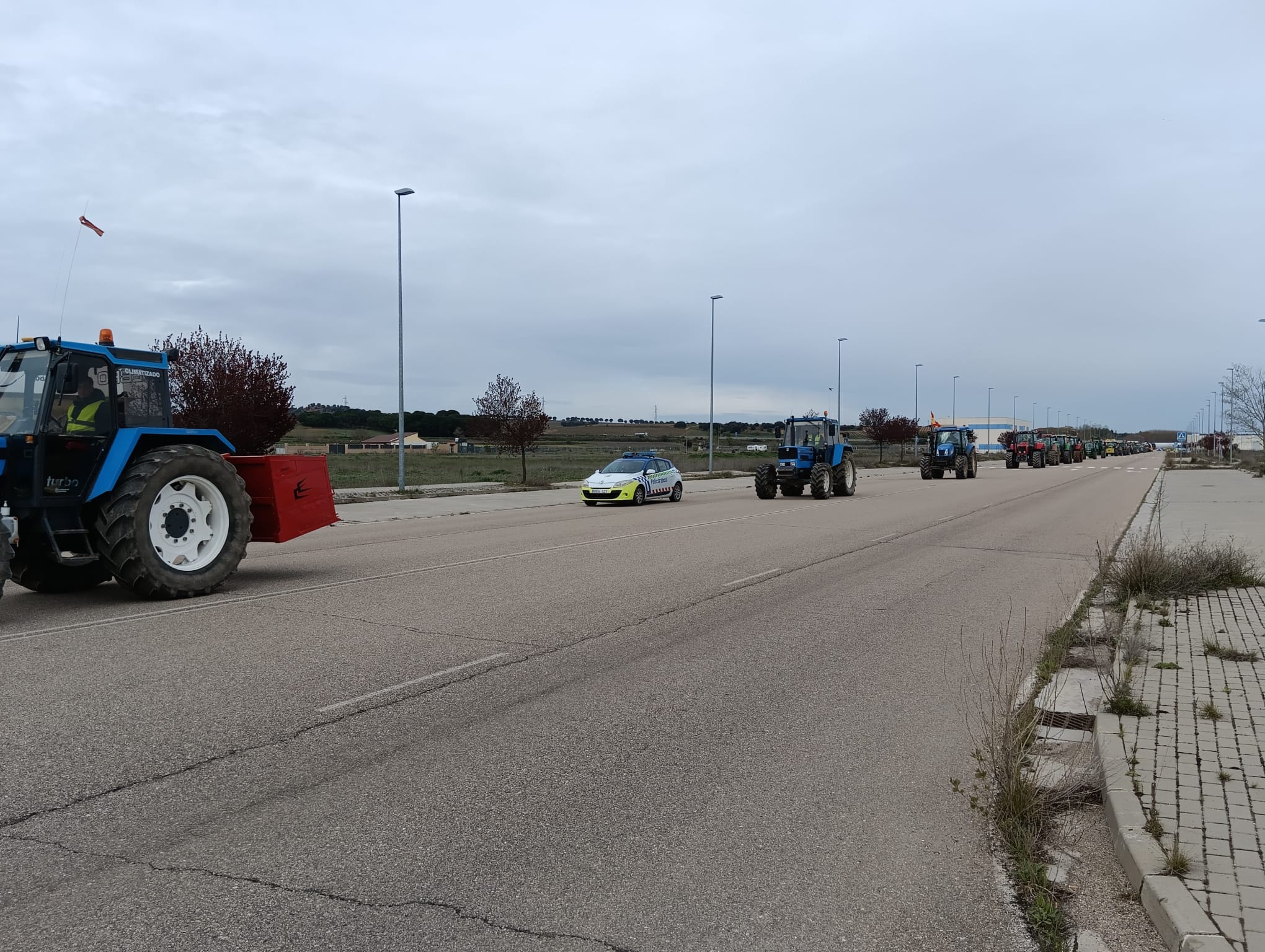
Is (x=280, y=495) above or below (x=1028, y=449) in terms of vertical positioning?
below

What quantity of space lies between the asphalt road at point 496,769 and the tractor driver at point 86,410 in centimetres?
176

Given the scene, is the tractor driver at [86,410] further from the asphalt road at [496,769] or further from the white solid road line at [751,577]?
the white solid road line at [751,577]

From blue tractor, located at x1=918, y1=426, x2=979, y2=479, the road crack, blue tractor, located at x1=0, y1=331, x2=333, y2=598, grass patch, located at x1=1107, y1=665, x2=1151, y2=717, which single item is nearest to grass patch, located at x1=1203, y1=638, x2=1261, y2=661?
grass patch, located at x1=1107, y1=665, x2=1151, y2=717

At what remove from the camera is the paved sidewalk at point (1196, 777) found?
342cm

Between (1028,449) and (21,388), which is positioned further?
(1028,449)

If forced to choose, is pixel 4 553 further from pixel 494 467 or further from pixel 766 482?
pixel 494 467

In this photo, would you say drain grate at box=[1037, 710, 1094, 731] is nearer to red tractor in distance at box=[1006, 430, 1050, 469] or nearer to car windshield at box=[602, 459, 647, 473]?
car windshield at box=[602, 459, 647, 473]

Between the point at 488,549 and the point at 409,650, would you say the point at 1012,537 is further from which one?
the point at 409,650

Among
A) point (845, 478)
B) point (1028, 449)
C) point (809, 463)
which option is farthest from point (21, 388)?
point (1028, 449)

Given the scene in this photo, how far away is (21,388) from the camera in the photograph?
9.20 metres

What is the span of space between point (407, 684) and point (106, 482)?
470 cm

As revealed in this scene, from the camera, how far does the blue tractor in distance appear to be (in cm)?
2847

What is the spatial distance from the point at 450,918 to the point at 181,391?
25029 mm

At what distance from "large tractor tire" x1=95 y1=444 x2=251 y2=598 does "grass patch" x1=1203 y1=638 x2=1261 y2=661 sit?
917cm
